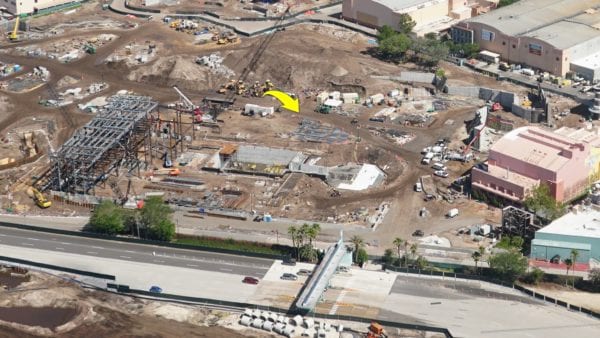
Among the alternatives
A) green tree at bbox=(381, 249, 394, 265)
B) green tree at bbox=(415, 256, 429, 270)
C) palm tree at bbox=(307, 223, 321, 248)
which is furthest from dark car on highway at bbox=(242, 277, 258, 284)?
green tree at bbox=(415, 256, 429, 270)

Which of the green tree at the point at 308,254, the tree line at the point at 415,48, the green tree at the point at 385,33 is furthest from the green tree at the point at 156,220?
the green tree at the point at 385,33

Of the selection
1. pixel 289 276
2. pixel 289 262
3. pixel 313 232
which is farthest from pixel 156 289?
pixel 313 232

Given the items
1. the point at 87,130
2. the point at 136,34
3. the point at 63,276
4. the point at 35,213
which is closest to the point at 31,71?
the point at 136,34

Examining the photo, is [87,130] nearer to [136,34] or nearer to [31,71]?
[31,71]

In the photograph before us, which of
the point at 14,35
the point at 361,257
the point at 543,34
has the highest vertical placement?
the point at 543,34

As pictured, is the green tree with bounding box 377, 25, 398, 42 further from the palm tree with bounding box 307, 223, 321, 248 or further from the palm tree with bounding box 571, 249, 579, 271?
the palm tree with bounding box 571, 249, 579, 271

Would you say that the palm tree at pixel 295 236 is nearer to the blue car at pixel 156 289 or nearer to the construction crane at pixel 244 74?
the blue car at pixel 156 289

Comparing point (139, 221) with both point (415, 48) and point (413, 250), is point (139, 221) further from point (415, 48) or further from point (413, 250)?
point (415, 48)
